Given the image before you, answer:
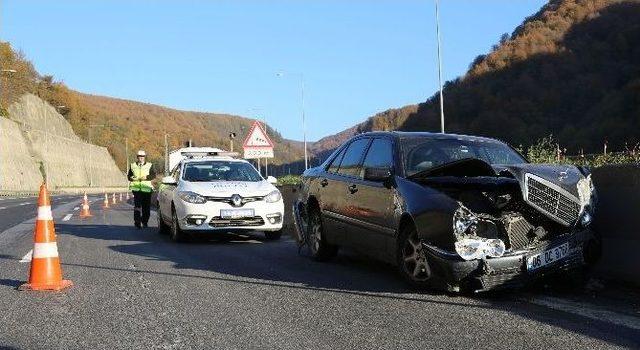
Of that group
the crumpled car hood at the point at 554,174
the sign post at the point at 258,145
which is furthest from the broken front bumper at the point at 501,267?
the sign post at the point at 258,145

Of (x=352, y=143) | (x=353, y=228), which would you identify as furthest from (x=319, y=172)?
(x=353, y=228)

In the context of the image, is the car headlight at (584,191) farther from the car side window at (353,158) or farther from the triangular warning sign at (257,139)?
the triangular warning sign at (257,139)

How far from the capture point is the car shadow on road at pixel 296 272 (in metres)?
5.69

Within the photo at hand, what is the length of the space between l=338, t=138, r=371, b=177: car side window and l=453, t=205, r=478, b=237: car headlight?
2.29 metres

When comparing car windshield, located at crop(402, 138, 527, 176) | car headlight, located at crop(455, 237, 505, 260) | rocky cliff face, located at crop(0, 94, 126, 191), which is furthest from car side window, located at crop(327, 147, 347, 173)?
rocky cliff face, located at crop(0, 94, 126, 191)

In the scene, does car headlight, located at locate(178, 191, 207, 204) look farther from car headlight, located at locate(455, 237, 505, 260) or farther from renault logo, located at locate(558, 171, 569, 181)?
renault logo, located at locate(558, 171, 569, 181)

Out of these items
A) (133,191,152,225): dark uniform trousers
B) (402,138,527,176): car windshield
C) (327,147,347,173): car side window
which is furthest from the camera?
(133,191,152,225): dark uniform trousers

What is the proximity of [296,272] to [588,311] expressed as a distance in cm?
350

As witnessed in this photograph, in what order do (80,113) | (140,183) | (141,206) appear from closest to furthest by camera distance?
(140,183) → (141,206) → (80,113)

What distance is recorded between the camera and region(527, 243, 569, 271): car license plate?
6.29m

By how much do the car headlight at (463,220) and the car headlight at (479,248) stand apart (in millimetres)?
86

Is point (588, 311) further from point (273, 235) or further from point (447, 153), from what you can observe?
point (273, 235)

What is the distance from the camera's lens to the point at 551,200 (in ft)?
21.0

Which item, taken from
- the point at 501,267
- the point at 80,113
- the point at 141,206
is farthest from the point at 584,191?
the point at 80,113
